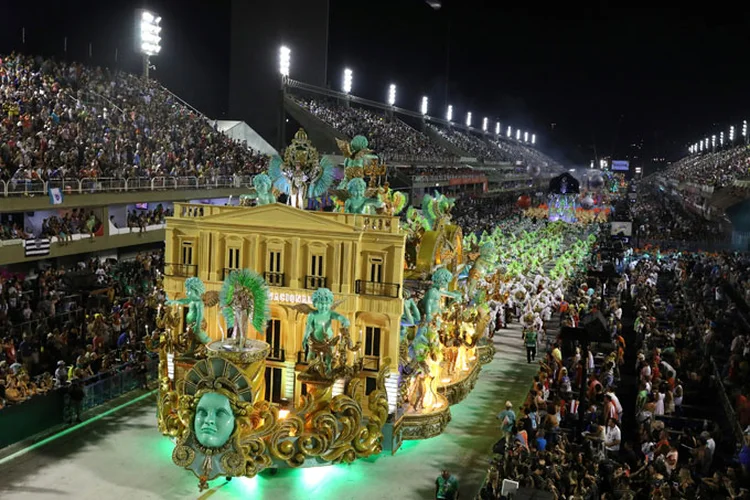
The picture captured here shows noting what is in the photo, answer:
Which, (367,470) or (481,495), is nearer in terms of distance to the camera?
(481,495)

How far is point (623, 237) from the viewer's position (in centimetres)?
4762

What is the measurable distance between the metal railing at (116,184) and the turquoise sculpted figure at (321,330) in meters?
15.4

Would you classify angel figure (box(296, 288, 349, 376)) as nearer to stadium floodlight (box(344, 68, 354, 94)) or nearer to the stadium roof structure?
the stadium roof structure

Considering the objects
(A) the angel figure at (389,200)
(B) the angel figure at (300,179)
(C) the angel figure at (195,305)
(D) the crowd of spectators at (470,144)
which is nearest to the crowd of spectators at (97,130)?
(B) the angel figure at (300,179)

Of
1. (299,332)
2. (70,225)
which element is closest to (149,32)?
(70,225)

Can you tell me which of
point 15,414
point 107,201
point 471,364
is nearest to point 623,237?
point 471,364

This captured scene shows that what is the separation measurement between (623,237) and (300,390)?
3612cm

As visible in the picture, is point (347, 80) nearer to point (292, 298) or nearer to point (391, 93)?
point (391, 93)

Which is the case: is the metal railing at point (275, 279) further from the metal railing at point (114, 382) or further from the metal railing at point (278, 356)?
the metal railing at point (114, 382)

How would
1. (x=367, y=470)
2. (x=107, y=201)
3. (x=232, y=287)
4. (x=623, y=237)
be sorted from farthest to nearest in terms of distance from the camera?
(x=623, y=237) → (x=107, y=201) → (x=367, y=470) → (x=232, y=287)

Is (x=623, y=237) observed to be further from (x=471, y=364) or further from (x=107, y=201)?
(x=107, y=201)

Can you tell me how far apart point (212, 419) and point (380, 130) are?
2321 inches

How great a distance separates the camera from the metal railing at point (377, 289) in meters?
16.2

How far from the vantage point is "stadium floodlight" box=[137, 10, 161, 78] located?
42844 millimetres
